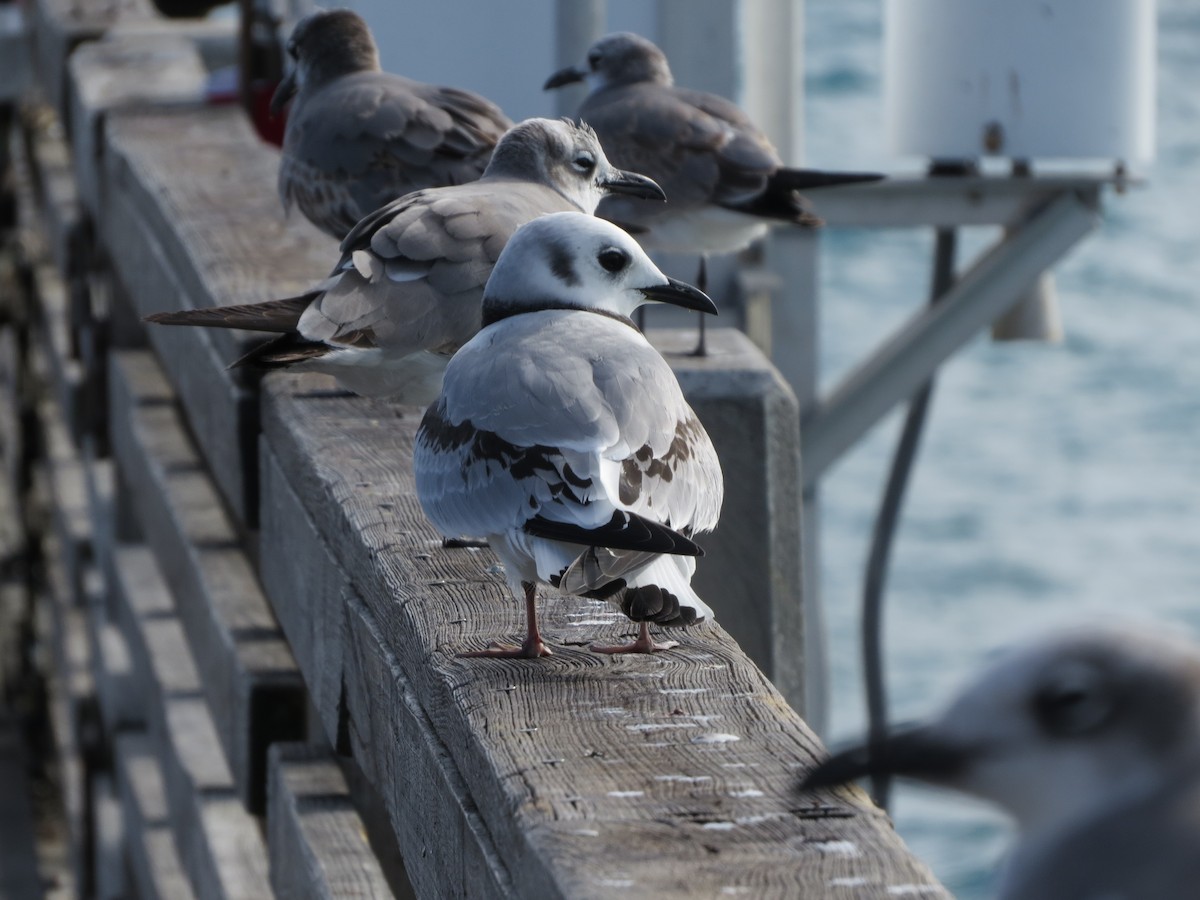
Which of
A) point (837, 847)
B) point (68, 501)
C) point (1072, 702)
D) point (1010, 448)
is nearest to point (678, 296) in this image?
point (837, 847)

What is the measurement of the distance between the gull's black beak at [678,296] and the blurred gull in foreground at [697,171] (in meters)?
1.16

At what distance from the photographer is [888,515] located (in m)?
6.16

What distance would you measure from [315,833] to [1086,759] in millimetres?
1264

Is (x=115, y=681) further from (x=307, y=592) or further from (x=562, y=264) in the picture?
(x=562, y=264)

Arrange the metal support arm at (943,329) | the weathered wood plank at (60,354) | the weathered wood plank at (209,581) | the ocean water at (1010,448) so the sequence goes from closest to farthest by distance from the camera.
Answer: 1. the weathered wood plank at (209,581)
2. the metal support arm at (943,329)
3. the weathered wood plank at (60,354)
4. the ocean water at (1010,448)

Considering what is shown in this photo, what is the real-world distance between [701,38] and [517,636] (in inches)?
133

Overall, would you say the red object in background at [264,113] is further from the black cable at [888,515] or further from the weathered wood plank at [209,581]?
the black cable at [888,515]

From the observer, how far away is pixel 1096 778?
1330 mm

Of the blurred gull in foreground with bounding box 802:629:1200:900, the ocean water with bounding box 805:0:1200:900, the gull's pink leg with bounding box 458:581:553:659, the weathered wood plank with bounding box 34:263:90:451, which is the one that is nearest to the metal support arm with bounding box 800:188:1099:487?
the weathered wood plank with bounding box 34:263:90:451

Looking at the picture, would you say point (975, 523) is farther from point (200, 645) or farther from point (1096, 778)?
point (1096, 778)

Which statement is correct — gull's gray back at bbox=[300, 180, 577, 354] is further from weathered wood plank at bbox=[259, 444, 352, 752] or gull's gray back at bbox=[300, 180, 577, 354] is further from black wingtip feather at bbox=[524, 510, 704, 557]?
black wingtip feather at bbox=[524, 510, 704, 557]

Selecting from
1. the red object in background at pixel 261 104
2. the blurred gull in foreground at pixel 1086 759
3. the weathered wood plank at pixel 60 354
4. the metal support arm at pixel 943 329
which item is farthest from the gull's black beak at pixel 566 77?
the blurred gull in foreground at pixel 1086 759

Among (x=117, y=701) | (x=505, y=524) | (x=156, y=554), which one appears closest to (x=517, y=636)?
(x=505, y=524)

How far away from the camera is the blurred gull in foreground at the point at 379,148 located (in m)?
3.40
